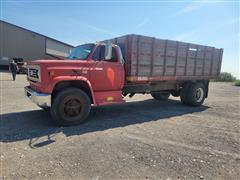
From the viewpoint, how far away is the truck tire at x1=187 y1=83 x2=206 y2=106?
923 cm

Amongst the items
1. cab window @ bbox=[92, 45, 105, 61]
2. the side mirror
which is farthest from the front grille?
the side mirror

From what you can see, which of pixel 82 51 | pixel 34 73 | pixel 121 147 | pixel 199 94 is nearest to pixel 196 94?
pixel 199 94

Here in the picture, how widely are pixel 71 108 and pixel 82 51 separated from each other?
193cm

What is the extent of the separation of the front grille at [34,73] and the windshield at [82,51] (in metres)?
1.36

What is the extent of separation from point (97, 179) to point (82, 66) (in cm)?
353

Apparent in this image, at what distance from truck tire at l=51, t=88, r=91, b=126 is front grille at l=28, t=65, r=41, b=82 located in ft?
2.50

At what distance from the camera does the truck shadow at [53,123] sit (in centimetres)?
499

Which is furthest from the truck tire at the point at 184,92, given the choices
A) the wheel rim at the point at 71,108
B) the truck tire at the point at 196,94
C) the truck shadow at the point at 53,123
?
the wheel rim at the point at 71,108

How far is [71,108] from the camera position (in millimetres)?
5922

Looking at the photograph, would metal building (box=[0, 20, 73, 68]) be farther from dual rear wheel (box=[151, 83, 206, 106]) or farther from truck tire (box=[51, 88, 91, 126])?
truck tire (box=[51, 88, 91, 126])

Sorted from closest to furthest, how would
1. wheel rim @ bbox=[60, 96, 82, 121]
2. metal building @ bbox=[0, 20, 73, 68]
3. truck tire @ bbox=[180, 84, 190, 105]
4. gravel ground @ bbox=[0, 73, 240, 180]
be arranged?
gravel ground @ bbox=[0, 73, 240, 180] < wheel rim @ bbox=[60, 96, 82, 121] < truck tire @ bbox=[180, 84, 190, 105] < metal building @ bbox=[0, 20, 73, 68]

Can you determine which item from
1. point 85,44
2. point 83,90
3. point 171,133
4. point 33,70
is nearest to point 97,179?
point 171,133

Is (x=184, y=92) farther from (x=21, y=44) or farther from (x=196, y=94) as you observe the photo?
(x=21, y=44)

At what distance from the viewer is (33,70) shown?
19.7 ft
